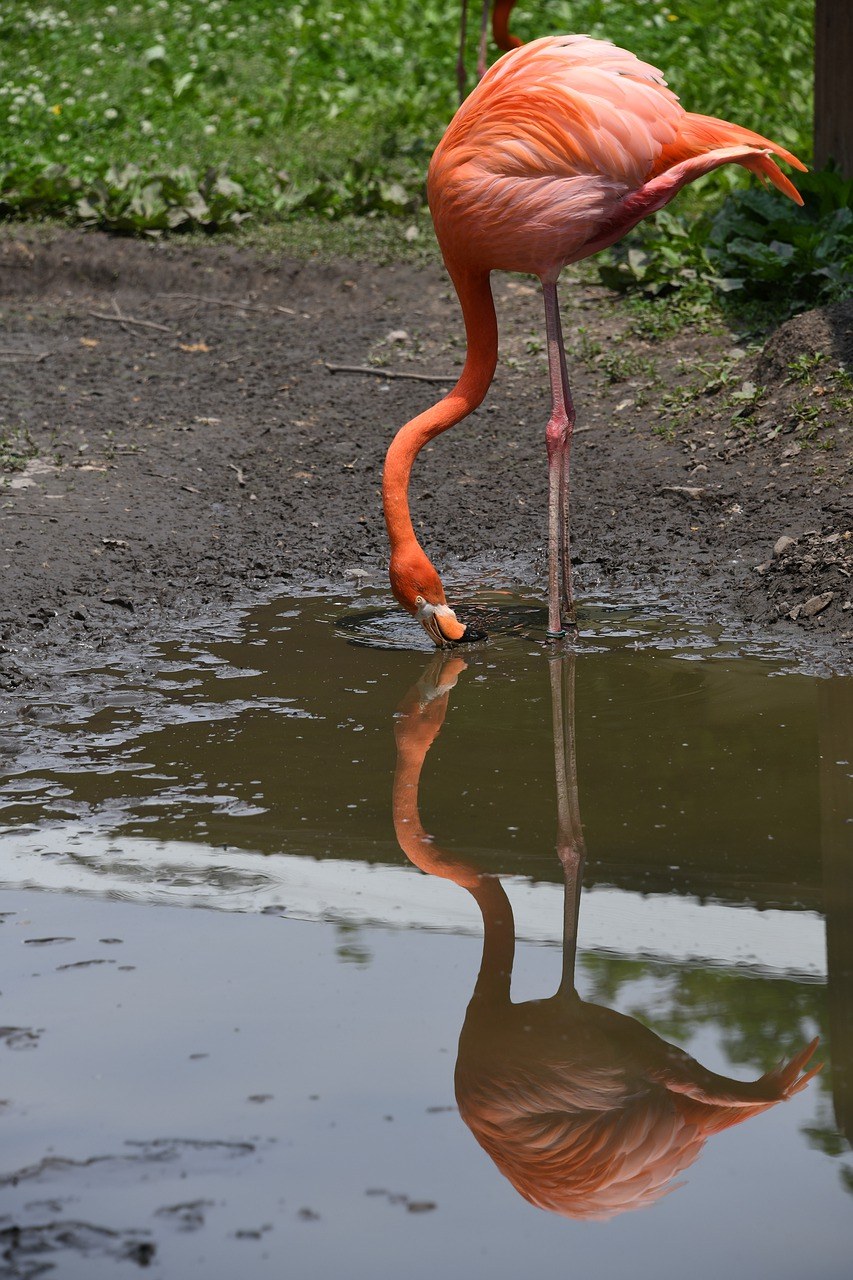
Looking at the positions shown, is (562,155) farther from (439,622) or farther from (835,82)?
(835,82)

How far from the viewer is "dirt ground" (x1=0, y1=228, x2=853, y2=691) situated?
14.8 feet

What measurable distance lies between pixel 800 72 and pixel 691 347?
566 centimetres

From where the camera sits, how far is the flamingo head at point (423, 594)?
13.0ft

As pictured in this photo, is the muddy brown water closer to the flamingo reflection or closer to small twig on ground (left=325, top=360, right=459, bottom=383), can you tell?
the flamingo reflection

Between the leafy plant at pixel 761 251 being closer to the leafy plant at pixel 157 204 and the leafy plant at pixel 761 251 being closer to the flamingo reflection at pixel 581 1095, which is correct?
the leafy plant at pixel 157 204

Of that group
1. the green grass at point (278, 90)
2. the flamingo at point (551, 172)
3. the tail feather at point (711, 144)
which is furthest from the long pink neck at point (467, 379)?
the green grass at point (278, 90)

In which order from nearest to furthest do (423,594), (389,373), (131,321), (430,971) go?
1. (430,971)
2. (423,594)
3. (389,373)
4. (131,321)

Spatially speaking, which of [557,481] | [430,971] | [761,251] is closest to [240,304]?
[761,251]

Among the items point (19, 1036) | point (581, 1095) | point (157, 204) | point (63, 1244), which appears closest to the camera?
point (63, 1244)

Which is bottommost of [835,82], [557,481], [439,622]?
[439,622]

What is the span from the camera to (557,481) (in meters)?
4.21

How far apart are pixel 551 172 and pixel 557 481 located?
0.86 metres

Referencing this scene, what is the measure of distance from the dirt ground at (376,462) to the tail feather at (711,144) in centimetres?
115

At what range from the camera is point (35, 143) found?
9570 millimetres
